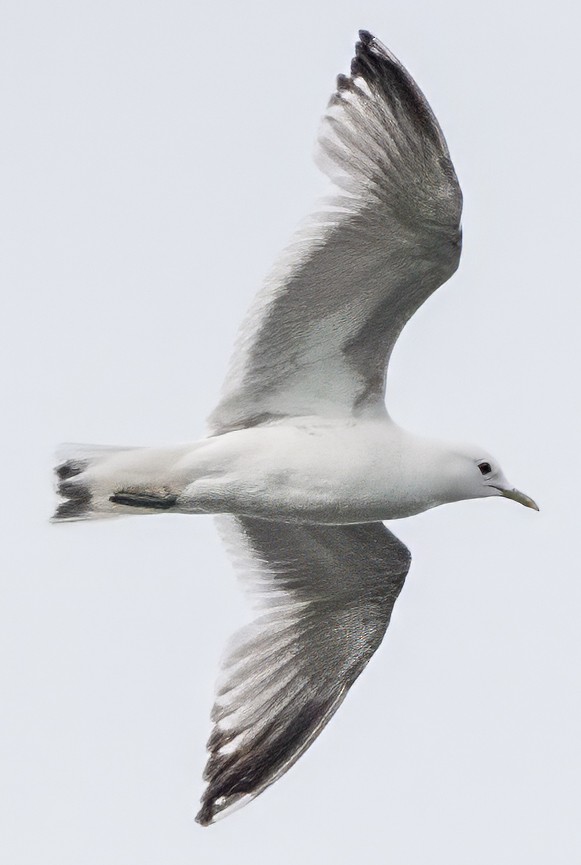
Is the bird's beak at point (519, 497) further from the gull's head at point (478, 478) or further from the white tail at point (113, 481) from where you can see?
the white tail at point (113, 481)

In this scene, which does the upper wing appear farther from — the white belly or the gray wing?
the gray wing

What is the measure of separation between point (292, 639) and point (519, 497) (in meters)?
1.68

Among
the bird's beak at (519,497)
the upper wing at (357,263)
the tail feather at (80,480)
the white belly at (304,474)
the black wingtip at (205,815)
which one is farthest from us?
the black wingtip at (205,815)

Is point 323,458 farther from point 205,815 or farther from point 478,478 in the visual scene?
point 205,815

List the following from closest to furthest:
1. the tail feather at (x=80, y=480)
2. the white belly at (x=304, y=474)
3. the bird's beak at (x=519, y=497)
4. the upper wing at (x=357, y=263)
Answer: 1. the upper wing at (x=357, y=263)
2. the white belly at (x=304, y=474)
3. the tail feather at (x=80, y=480)
4. the bird's beak at (x=519, y=497)

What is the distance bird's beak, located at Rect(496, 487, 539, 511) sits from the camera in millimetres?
10094

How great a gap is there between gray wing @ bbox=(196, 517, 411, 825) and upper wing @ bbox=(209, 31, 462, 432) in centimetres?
108

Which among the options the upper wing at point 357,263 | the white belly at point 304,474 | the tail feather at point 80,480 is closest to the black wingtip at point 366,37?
the upper wing at point 357,263

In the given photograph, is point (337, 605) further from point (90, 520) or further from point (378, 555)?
point (90, 520)

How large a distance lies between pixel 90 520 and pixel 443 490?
191cm

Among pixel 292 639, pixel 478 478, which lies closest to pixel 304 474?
pixel 478 478

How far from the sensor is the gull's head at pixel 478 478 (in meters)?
9.89

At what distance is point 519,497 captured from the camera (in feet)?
33.3

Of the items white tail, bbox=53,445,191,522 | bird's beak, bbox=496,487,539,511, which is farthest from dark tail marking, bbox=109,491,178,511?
bird's beak, bbox=496,487,539,511
